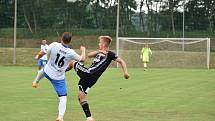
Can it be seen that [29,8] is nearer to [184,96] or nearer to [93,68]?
[184,96]

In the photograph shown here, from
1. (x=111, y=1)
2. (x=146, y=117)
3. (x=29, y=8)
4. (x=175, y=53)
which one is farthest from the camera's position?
(x=111, y=1)

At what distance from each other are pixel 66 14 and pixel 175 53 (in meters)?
16.2

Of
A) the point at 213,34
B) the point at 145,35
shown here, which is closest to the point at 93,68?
the point at 213,34

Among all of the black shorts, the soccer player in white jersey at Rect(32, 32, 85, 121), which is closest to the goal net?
the black shorts

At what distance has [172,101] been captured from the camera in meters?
14.8

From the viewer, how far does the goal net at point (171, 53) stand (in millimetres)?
40062

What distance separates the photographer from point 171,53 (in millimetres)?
41781

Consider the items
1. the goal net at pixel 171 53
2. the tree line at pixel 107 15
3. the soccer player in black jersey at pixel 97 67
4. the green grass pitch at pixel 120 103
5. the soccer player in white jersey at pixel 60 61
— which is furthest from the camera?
the tree line at pixel 107 15

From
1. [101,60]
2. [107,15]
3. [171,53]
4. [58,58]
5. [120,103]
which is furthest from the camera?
[107,15]

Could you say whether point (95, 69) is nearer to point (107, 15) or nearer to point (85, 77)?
point (85, 77)

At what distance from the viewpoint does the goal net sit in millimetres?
40062

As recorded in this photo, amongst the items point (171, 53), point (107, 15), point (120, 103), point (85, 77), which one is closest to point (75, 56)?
point (85, 77)

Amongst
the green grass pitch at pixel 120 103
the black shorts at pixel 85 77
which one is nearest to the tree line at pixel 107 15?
the green grass pitch at pixel 120 103

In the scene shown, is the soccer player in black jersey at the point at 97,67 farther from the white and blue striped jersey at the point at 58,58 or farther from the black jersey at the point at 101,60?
the white and blue striped jersey at the point at 58,58
